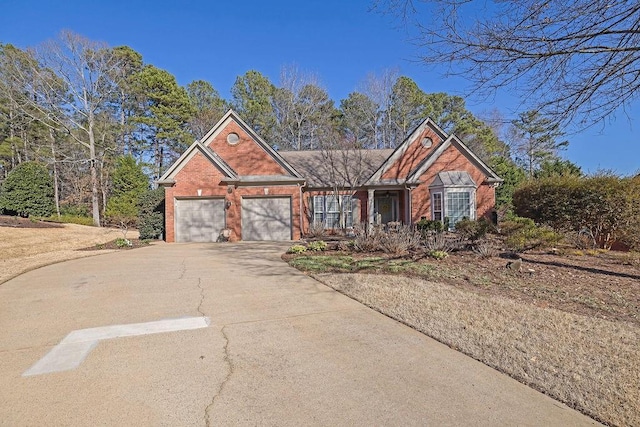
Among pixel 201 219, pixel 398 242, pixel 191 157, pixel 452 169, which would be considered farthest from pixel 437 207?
pixel 191 157

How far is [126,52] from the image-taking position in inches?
1252

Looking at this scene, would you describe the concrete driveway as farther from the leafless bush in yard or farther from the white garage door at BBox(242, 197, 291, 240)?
the white garage door at BBox(242, 197, 291, 240)

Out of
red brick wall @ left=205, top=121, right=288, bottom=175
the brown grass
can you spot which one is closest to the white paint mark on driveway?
the brown grass

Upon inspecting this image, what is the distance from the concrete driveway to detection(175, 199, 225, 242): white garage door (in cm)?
1054

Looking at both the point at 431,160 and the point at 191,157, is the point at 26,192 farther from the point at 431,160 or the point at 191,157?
the point at 431,160

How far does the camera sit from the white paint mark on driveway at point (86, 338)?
3551 millimetres

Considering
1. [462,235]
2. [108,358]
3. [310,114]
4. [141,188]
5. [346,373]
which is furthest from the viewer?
[310,114]

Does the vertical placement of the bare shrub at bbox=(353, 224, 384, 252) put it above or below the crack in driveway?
above

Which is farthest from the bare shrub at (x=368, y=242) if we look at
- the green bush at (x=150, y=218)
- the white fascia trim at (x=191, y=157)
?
the green bush at (x=150, y=218)

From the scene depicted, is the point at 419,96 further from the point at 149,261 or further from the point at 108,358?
the point at 108,358

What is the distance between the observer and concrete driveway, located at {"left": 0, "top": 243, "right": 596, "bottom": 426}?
2662 mm

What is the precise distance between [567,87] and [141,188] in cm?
2822

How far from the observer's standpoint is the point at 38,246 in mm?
13930

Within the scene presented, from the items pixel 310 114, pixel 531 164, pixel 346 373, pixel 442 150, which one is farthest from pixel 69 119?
pixel 531 164
